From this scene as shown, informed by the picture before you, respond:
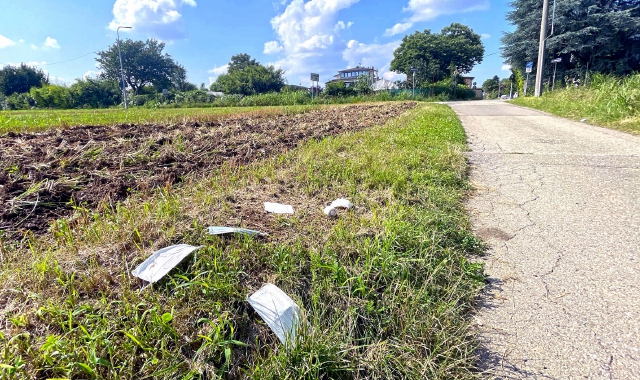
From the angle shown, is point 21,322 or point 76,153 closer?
point 21,322

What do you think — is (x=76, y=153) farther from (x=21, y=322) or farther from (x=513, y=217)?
(x=513, y=217)

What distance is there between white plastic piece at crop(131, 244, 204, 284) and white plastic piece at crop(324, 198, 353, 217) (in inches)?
41.2

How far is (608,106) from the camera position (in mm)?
8953

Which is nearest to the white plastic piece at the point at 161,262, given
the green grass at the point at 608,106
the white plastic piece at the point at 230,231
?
the white plastic piece at the point at 230,231

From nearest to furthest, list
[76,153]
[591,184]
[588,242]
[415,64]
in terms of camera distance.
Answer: [588,242] → [591,184] → [76,153] → [415,64]

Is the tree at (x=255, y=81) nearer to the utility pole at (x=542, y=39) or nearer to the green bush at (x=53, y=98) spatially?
the green bush at (x=53, y=98)

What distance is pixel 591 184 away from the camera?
3385 millimetres

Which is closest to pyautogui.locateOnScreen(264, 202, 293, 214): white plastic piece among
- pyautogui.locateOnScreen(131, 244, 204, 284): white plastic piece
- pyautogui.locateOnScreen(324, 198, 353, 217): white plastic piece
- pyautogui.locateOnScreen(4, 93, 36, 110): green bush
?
pyautogui.locateOnScreen(324, 198, 353, 217): white plastic piece

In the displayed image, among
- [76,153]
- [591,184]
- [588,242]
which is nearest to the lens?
[588,242]

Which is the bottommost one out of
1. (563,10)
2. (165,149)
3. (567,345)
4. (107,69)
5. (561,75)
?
(567,345)

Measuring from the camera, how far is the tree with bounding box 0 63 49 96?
52.5m

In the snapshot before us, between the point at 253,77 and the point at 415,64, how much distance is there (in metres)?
25.0

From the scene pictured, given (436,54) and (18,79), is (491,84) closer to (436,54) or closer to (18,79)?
(436,54)

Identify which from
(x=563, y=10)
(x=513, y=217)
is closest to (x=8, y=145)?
(x=513, y=217)
